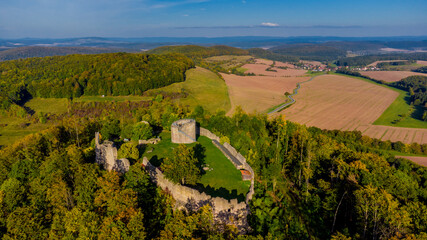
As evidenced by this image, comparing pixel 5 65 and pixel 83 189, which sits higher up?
pixel 5 65

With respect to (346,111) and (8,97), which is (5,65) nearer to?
(8,97)

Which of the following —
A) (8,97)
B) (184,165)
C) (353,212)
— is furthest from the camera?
(8,97)

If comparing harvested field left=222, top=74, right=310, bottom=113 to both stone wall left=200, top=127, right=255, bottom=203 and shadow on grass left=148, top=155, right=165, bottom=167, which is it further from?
shadow on grass left=148, top=155, right=165, bottom=167

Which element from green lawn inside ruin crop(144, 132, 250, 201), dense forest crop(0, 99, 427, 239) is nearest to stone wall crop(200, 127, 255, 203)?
green lawn inside ruin crop(144, 132, 250, 201)

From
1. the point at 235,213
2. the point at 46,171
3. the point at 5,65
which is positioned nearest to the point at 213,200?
the point at 235,213

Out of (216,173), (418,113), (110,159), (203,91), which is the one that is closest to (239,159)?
(216,173)

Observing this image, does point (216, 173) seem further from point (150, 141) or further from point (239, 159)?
point (150, 141)
